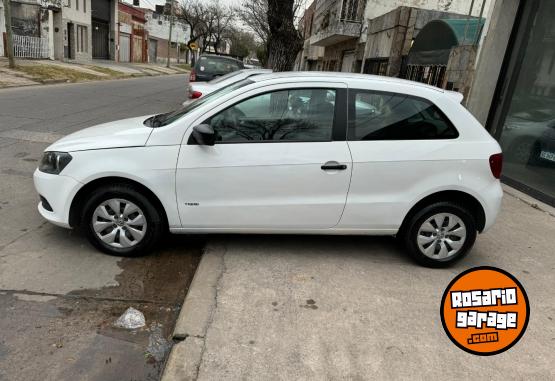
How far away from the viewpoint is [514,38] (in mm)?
7996

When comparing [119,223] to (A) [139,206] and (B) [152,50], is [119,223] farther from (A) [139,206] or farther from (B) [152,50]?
(B) [152,50]

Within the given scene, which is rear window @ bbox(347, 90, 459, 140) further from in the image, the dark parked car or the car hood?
the dark parked car

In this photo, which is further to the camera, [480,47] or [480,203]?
[480,47]

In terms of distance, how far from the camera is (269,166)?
12.4 feet

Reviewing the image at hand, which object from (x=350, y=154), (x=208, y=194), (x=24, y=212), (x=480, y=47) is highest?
(x=480, y=47)

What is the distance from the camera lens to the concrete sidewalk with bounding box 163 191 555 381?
275 centimetres

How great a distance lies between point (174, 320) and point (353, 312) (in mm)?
1305

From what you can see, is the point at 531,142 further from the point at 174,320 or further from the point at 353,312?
the point at 174,320

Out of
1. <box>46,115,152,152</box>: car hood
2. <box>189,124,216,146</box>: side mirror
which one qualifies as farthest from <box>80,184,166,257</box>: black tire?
<box>189,124,216,146</box>: side mirror

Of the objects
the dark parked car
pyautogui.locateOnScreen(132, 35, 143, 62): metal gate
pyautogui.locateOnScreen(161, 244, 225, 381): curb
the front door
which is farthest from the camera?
pyautogui.locateOnScreen(132, 35, 143, 62): metal gate

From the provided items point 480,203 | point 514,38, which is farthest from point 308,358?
point 514,38

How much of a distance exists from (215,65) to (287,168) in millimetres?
10259

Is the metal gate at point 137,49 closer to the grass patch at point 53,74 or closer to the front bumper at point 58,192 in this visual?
the grass patch at point 53,74

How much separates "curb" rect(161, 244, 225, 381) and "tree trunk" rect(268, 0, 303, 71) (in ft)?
27.4
